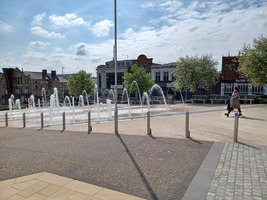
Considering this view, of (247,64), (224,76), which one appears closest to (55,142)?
(247,64)

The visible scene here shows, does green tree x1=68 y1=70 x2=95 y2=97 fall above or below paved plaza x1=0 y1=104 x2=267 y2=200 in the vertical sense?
above

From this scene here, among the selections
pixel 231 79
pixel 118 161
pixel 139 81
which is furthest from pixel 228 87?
pixel 118 161

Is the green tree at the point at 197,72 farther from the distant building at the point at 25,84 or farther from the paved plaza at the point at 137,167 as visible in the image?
the distant building at the point at 25,84

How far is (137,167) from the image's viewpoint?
216 inches

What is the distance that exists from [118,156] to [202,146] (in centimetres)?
283

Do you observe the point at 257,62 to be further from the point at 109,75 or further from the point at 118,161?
the point at 109,75

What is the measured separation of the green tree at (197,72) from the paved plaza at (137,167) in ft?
76.4

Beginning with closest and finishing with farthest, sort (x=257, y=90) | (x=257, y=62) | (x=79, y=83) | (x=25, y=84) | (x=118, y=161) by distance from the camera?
(x=118, y=161), (x=257, y=62), (x=257, y=90), (x=79, y=83), (x=25, y=84)

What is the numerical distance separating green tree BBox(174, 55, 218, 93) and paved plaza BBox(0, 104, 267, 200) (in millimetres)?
23286

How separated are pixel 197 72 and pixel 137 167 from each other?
2782 centimetres

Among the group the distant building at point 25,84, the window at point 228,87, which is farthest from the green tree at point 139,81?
the distant building at point 25,84

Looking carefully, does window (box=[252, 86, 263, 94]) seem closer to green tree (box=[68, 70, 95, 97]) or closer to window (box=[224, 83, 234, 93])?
window (box=[224, 83, 234, 93])

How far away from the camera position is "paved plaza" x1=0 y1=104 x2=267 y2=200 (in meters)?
4.21

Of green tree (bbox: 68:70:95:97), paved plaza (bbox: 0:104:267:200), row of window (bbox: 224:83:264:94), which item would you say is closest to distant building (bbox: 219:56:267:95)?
row of window (bbox: 224:83:264:94)
